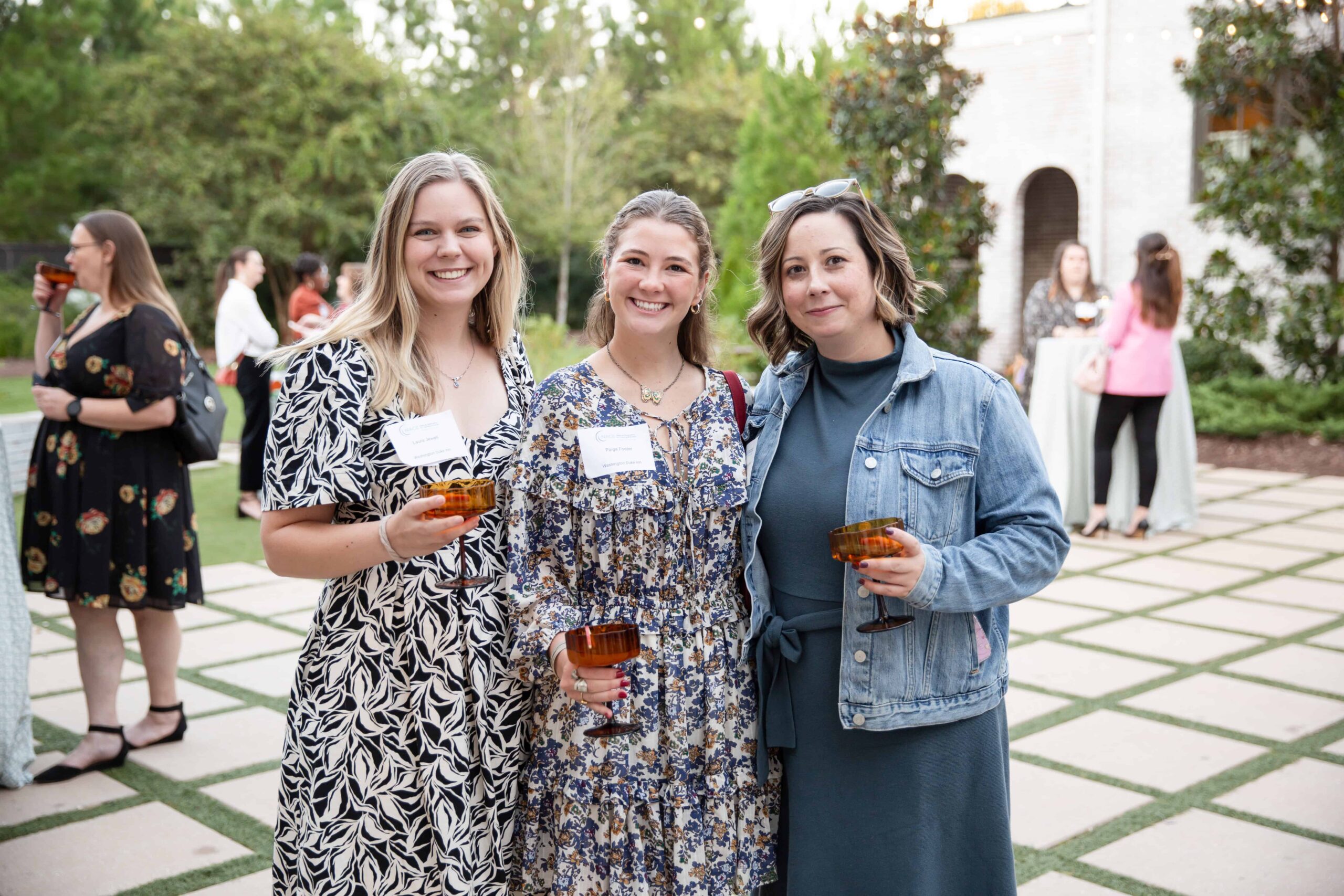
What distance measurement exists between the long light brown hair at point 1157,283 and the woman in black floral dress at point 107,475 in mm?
5354

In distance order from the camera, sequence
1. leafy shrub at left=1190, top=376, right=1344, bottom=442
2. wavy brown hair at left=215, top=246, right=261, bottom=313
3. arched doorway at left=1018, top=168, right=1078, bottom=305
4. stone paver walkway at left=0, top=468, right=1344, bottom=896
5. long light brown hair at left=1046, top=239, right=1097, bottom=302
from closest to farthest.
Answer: stone paver walkway at left=0, top=468, right=1344, bottom=896 → long light brown hair at left=1046, top=239, right=1097, bottom=302 → wavy brown hair at left=215, top=246, right=261, bottom=313 → leafy shrub at left=1190, top=376, right=1344, bottom=442 → arched doorway at left=1018, top=168, right=1078, bottom=305

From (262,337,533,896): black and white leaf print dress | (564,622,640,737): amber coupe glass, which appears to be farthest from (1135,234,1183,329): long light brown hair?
(564,622,640,737): amber coupe glass

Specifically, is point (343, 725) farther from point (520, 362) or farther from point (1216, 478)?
point (1216, 478)

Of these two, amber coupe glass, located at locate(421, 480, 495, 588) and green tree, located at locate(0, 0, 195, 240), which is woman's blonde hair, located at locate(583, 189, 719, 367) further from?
green tree, located at locate(0, 0, 195, 240)

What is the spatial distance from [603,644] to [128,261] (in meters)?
2.72

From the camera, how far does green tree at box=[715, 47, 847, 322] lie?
40.0ft

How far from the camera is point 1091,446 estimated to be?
24.5ft

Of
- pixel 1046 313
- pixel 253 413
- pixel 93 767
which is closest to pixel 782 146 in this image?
pixel 1046 313

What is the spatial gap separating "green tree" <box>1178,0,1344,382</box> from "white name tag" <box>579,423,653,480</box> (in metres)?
9.31

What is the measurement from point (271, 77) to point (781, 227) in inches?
872

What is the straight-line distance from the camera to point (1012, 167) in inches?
578

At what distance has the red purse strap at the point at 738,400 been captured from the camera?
216 centimetres

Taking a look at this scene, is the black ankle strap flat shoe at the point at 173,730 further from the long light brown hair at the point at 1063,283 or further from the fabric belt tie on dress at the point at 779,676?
the long light brown hair at the point at 1063,283

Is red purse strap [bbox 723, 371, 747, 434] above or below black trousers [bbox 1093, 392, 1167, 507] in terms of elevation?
above
